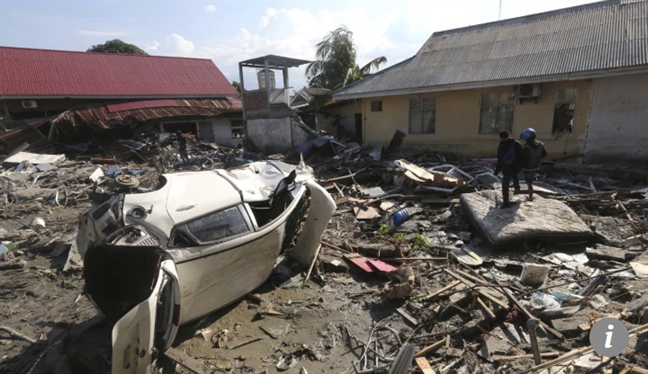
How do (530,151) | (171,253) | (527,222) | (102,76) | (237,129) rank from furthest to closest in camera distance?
(237,129), (102,76), (530,151), (527,222), (171,253)

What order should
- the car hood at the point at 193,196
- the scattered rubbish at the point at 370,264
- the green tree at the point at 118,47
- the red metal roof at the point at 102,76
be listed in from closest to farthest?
the car hood at the point at 193,196
the scattered rubbish at the point at 370,264
the red metal roof at the point at 102,76
the green tree at the point at 118,47

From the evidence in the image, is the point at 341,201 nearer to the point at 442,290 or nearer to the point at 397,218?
the point at 397,218

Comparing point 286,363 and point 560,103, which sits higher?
point 560,103

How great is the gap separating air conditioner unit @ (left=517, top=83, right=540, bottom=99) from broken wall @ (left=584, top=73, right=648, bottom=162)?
59.0 inches

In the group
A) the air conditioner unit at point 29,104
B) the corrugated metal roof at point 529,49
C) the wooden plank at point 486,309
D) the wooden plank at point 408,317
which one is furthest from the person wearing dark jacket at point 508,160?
the air conditioner unit at point 29,104

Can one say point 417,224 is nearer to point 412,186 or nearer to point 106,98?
point 412,186

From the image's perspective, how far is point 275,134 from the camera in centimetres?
1809

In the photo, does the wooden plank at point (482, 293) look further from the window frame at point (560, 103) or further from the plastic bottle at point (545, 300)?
the window frame at point (560, 103)

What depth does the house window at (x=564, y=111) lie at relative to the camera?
35.3 feet

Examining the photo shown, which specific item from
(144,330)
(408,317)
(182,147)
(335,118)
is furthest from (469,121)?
(182,147)

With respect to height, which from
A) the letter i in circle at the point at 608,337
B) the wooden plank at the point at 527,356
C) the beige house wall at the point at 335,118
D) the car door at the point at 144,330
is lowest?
the wooden plank at the point at 527,356

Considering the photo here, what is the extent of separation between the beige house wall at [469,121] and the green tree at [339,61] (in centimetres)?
1114

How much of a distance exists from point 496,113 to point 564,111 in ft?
6.71

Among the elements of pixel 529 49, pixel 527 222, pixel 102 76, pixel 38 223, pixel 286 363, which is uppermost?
pixel 102 76
